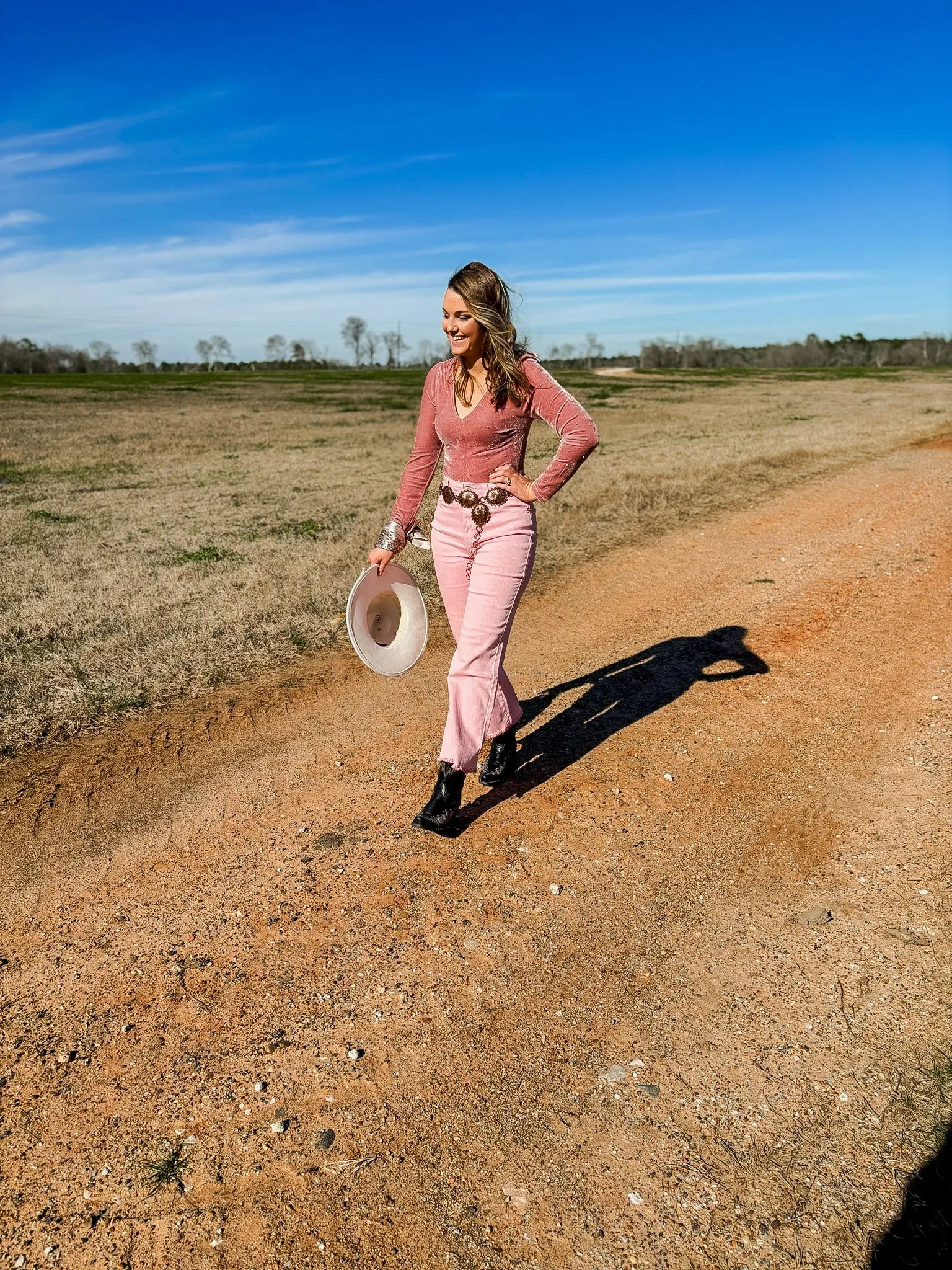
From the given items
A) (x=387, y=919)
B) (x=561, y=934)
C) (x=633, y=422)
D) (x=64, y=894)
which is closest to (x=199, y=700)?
(x=64, y=894)

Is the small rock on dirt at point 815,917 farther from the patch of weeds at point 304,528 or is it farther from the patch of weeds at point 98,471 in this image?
the patch of weeds at point 98,471

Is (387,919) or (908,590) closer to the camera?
(387,919)

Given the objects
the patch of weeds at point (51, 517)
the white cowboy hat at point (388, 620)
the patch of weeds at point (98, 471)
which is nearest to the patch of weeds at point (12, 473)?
the patch of weeds at point (98, 471)

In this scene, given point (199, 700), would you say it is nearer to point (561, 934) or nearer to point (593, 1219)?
point (561, 934)

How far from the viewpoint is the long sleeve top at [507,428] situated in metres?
3.94

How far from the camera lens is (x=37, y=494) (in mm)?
15961

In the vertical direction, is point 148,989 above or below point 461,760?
below

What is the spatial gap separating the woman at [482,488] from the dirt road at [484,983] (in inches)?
23.4

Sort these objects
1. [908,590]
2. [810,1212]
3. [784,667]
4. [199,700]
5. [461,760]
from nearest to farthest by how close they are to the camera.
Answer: [810,1212] → [461,760] → [199,700] → [784,667] → [908,590]

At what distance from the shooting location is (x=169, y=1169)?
99.2 inches

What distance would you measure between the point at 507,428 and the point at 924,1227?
3.15 metres

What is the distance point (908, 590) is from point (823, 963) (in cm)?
546

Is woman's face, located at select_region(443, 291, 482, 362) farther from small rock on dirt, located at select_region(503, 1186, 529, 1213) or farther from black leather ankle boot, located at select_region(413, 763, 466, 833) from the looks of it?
small rock on dirt, located at select_region(503, 1186, 529, 1213)

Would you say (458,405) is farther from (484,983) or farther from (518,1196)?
(518,1196)
